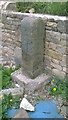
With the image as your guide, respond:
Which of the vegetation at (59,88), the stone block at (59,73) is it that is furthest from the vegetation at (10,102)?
the stone block at (59,73)

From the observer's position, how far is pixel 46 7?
503 centimetres

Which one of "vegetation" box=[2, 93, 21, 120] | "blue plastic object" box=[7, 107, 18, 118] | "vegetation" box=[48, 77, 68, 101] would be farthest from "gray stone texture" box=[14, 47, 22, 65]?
"blue plastic object" box=[7, 107, 18, 118]

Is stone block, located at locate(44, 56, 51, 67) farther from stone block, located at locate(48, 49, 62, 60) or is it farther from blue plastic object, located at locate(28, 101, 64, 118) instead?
blue plastic object, located at locate(28, 101, 64, 118)

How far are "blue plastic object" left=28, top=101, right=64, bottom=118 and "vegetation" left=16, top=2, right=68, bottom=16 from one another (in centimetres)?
Answer: 174

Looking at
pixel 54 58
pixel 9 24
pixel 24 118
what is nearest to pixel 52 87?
pixel 54 58

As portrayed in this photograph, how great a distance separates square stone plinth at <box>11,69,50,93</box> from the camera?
14.4 feet

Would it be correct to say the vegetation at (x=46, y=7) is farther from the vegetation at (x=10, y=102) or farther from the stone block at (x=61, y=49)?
the vegetation at (x=10, y=102)

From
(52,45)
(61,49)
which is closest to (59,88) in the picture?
(61,49)

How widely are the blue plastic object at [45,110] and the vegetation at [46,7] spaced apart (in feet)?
5.71

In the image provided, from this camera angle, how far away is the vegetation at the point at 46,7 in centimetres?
455

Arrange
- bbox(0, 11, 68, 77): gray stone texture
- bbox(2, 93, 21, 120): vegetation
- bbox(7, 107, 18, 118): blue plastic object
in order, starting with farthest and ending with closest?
bbox(0, 11, 68, 77): gray stone texture < bbox(2, 93, 21, 120): vegetation < bbox(7, 107, 18, 118): blue plastic object

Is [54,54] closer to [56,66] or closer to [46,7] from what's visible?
[56,66]

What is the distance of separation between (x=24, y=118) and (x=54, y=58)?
1.79 metres

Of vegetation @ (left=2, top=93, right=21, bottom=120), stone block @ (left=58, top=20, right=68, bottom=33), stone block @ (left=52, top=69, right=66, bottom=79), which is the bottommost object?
vegetation @ (left=2, top=93, right=21, bottom=120)
